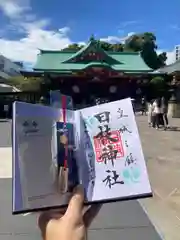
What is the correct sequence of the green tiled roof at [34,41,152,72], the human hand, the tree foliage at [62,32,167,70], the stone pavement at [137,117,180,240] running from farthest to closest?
the tree foliage at [62,32,167,70] < the green tiled roof at [34,41,152,72] < the stone pavement at [137,117,180,240] < the human hand

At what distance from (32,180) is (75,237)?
258mm

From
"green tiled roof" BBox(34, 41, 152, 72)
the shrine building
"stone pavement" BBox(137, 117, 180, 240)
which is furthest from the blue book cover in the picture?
"green tiled roof" BBox(34, 41, 152, 72)

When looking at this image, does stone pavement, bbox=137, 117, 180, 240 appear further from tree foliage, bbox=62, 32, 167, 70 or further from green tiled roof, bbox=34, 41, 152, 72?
tree foliage, bbox=62, 32, 167, 70

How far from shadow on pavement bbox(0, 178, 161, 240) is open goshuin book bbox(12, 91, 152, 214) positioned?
305 cm

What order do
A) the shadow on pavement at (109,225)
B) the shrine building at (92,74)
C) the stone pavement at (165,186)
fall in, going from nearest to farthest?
the shadow on pavement at (109,225)
the stone pavement at (165,186)
the shrine building at (92,74)

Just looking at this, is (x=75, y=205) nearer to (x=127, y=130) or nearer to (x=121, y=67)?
(x=127, y=130)

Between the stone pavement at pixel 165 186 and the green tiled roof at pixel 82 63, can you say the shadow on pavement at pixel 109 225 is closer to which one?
the stone pavement at pixel 165 186

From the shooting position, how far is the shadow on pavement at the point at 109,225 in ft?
15.1

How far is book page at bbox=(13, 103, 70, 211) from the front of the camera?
1.55 m

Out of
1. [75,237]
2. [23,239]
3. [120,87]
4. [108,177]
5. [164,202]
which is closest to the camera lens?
[75,237]

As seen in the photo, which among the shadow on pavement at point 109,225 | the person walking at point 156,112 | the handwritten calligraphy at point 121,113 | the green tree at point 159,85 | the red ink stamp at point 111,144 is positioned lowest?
the shadow on pavement at point 109,225

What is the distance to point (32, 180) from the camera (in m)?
1.57

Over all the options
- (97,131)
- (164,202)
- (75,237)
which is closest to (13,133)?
(97,131)

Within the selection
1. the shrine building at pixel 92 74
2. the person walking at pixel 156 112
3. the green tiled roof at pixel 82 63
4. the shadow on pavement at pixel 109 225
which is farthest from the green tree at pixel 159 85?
the shadow on pavement at pixel 109 225
